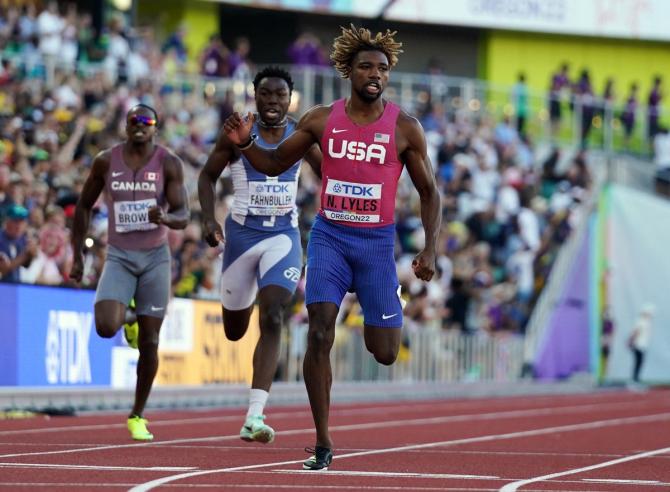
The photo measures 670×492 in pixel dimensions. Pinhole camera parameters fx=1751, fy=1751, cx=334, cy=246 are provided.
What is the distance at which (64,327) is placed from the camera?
1803cm

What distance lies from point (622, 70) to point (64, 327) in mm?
32339

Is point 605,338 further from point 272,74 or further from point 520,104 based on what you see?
point 272,74

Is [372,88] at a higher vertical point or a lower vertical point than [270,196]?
higher

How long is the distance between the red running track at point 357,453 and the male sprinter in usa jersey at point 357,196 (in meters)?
0.80

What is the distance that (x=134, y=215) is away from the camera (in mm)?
13656

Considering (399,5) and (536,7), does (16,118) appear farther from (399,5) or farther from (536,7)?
(536,7)

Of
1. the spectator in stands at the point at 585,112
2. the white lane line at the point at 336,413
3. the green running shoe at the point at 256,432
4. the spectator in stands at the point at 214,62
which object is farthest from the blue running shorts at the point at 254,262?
the spectator in stands at the point at 585,112

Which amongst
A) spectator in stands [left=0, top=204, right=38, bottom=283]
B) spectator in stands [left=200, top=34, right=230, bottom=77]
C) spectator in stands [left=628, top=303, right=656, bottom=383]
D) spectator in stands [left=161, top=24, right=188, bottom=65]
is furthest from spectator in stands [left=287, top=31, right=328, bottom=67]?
spectator in stands [left=0, top=204, right=38, bottom=283]

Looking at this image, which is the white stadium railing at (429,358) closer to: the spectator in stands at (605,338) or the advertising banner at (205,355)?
the advertising banner at (205,355)

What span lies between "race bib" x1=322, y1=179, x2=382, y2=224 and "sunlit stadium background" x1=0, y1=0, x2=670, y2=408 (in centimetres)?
715

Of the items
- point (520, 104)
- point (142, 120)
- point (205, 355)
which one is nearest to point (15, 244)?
point (205, 355)

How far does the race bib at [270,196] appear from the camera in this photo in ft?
43.0

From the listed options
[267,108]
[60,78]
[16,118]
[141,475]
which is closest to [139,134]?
[267,108]

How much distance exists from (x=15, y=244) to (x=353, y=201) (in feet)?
27.1
